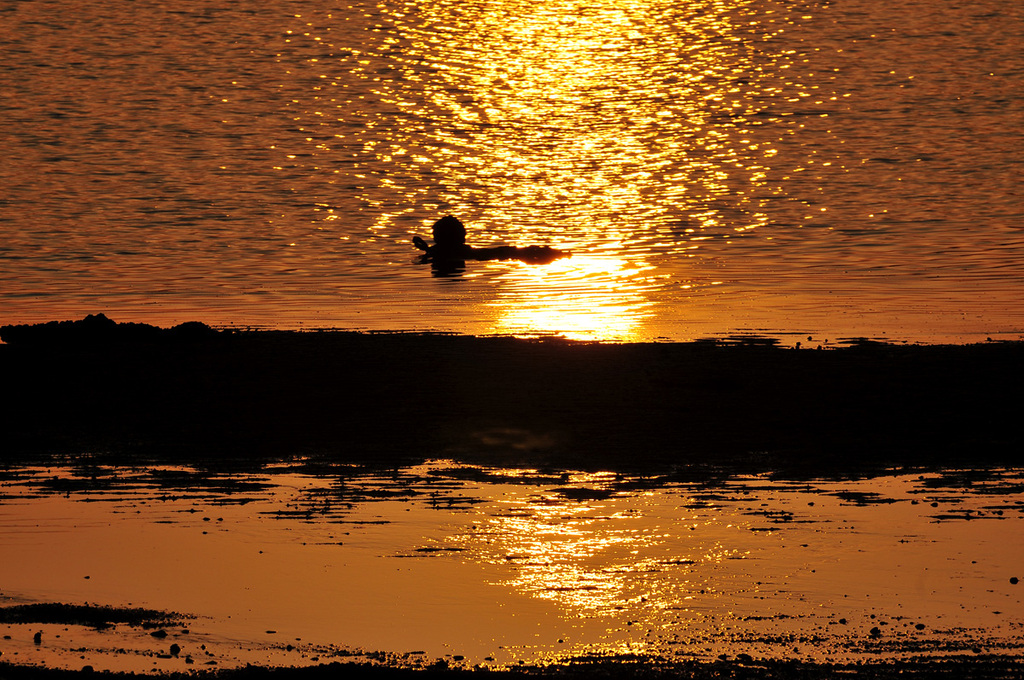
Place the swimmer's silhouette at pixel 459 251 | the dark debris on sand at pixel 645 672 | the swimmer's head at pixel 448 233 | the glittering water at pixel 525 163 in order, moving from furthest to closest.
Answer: the swimmer's head at pixel 448 233 < the swimmer's silhouette at pixel 459 251 < the glittering water at pixel 525 163 < the dark debris on sand at pixel 645 672

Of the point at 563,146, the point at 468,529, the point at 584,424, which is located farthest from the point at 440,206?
the point at 468,529

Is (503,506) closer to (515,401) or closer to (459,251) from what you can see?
(515,401)

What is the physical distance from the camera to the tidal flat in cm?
969

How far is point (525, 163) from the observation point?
4953cm

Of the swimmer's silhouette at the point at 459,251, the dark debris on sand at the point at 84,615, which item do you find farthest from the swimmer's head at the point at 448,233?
the dark debris on sand at the point at 84,615

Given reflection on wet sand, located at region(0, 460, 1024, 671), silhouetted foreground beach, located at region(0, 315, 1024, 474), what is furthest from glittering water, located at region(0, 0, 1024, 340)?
reflection on wet sand, located at region(0, 460, 1024, 671)

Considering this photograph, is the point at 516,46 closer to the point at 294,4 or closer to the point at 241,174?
the point at 294,4

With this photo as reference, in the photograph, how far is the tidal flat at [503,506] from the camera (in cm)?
969

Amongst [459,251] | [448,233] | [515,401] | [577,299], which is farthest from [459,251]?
[515,401]

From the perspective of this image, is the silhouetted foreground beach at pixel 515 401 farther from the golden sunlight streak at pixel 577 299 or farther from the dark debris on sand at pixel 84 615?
the dark debris on sand at pixel 84 615

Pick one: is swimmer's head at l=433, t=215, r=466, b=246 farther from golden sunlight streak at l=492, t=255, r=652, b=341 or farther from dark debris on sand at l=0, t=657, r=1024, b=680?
dark debris on sand at l=0, t=657, r=1024, b=680

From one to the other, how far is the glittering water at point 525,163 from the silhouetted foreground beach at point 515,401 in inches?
95.4

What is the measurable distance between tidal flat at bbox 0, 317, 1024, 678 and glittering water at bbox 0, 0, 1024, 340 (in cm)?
347

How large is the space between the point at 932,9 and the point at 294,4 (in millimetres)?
36759
